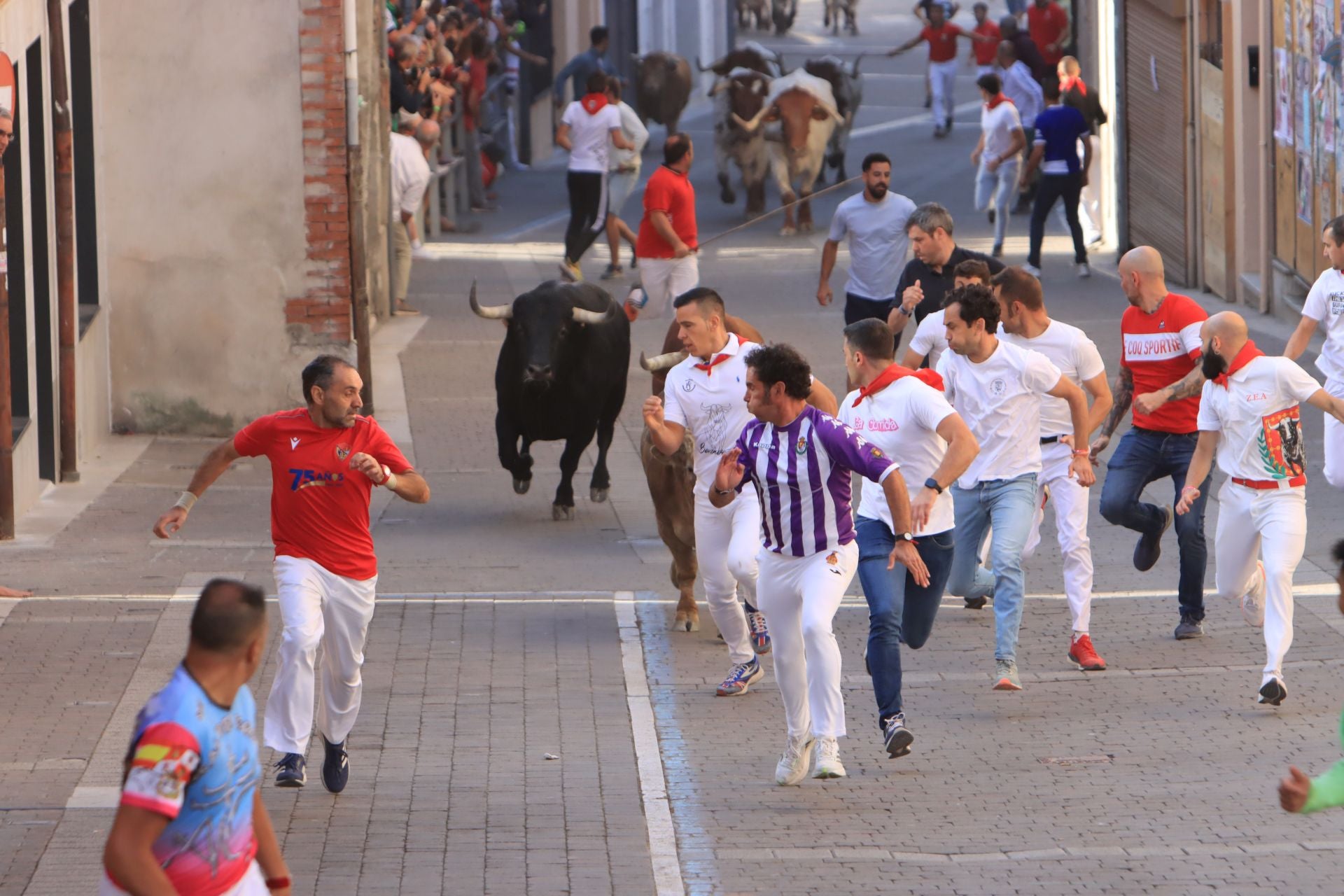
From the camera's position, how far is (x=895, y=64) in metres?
50.7

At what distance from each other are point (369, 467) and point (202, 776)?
10.2 ft

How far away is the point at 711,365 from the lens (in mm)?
9750

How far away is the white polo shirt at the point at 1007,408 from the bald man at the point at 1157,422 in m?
0.79

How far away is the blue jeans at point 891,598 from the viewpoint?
8.61m

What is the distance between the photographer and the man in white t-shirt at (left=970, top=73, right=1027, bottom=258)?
24.5 meters

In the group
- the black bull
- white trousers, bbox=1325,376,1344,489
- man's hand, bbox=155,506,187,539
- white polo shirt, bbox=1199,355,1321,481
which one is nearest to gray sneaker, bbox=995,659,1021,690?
white polo shirt, bbox=1199,355,1321,481

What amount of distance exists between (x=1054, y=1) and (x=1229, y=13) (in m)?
12.2

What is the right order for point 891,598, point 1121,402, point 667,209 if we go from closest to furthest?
1. point 891,598
2. point 1121,402
3. point 667,209

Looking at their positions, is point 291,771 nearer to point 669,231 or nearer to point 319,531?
point 319,531

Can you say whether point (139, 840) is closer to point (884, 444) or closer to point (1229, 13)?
point (884, 444)

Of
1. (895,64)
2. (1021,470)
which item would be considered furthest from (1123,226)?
(895,64)

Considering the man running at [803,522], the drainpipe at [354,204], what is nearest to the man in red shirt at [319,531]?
the man running at [803,522]

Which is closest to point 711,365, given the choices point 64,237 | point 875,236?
point 875,236

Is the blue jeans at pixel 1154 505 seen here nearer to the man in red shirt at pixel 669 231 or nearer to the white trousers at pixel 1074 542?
the white trousers at pixel 1074 542
